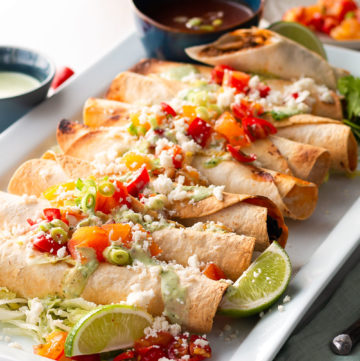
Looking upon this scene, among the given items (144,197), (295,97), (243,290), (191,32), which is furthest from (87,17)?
(243,290)

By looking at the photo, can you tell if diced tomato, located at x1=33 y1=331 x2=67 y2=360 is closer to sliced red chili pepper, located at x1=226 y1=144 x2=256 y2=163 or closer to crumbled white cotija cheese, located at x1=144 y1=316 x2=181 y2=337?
crumbled white cotija cheese, located at x1=144 y1=316 x2=181 y2=337

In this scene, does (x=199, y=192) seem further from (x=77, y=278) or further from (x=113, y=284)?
(x=77, y=278)

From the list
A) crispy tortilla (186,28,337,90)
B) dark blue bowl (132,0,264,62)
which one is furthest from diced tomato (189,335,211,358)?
dark blue bowl (132,0,264,62)

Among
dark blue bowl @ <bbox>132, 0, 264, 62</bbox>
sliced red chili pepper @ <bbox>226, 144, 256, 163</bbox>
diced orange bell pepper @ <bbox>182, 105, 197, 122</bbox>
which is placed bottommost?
sliced red chili pepper @ <bbox>226, 144, 256, 163</bbox>

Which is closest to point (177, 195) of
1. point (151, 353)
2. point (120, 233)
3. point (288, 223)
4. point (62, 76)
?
point (120, 233)

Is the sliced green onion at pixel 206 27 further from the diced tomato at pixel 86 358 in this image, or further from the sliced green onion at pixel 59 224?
the diced tomato at pixel 86 358

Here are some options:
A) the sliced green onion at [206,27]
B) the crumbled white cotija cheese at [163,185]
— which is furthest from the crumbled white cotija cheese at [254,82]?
the crumbled white cotija cheese at [163,185]

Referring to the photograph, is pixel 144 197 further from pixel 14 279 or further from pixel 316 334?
pixel 316 334
